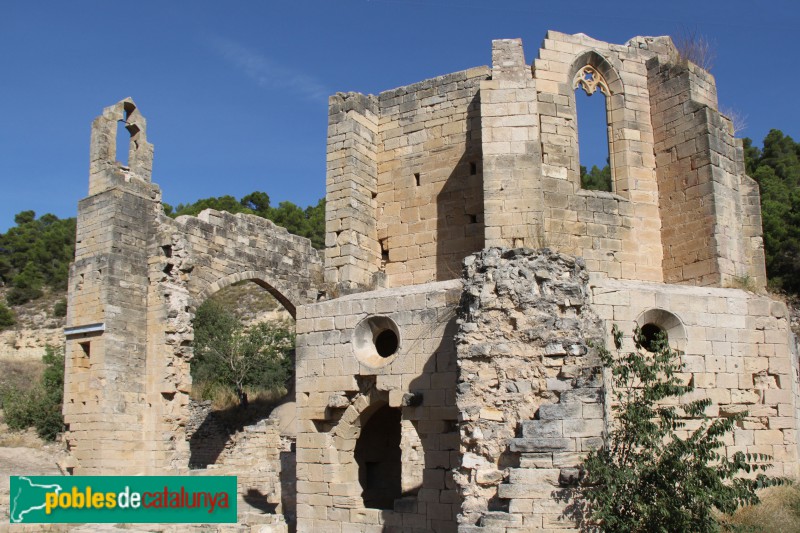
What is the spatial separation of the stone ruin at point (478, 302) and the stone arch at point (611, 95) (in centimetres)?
3

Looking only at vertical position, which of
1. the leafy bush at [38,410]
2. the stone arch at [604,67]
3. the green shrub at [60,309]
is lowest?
the leafy bush at [38,410]

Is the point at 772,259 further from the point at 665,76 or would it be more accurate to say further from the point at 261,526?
the point at 261,526

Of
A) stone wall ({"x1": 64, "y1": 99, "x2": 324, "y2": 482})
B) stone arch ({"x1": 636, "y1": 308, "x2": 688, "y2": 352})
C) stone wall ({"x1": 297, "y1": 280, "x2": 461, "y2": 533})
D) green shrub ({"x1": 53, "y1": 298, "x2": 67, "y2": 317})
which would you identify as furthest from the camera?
green shrub ({"x1": 53, "y1": 298, "x2": 67, "y2": 317})

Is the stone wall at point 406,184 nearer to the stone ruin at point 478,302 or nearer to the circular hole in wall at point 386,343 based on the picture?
the stone ruin at point 478,302


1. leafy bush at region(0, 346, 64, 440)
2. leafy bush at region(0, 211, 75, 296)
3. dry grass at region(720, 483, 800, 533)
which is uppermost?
leafy bush at region(0, 211, 75, 296)

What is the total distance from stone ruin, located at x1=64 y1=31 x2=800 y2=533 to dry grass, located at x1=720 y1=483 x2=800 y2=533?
960 millimetres

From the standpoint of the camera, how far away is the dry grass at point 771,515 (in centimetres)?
708

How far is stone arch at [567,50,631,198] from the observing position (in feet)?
36.8

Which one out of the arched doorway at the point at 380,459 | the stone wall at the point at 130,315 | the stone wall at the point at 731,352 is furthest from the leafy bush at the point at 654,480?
the stone wall at the point at 130,315

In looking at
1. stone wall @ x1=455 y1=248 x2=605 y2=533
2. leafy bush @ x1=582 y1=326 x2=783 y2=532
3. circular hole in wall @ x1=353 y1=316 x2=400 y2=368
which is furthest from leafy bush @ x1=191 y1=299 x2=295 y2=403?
leafy bush @ x1=582 y1=326 x2=783 y2=532

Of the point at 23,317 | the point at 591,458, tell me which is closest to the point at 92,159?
the point at 591,458

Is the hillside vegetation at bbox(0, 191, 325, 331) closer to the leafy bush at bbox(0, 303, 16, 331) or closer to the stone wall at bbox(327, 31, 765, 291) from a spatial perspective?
the leafy bush at bbox(0, 303, 16, 331)

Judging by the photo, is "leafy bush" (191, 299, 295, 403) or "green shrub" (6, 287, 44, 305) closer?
"leafy bush" (191, 299, 295, 403)

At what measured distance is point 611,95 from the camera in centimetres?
1146
